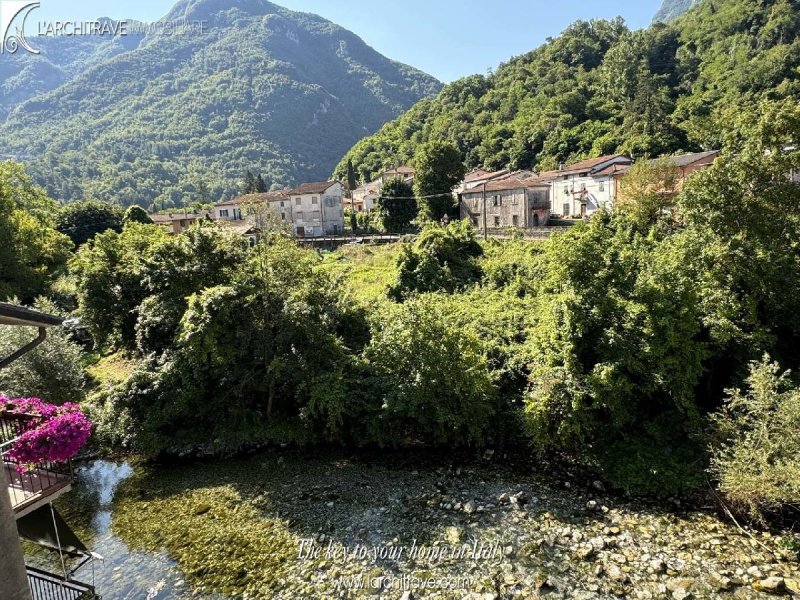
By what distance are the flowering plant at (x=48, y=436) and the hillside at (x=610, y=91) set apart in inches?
2776

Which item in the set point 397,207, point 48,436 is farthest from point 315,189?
point 48,436

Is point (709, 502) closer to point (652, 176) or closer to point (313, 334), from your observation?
point (313, 334)

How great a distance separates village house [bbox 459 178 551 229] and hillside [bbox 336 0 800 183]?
22.0 meters

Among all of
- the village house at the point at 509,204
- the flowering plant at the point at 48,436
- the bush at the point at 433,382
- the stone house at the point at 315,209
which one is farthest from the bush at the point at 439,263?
the stone house at the point at 315,209

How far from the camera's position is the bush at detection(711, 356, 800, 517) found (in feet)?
33.1

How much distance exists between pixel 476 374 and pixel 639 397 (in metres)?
5.06

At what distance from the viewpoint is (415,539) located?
11.1 meters

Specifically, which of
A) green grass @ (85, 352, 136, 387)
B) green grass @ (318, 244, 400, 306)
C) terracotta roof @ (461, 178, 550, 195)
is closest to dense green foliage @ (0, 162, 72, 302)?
green grass @ (85, 352, 136, 387)

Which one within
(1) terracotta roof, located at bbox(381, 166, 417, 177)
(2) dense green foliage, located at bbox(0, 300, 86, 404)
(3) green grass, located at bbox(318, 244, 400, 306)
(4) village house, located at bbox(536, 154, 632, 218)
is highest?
(1) terracotta roof, located at bbox(381, 166, 417, 177)

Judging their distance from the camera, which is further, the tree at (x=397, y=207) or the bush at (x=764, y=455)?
the tree at (x=397, y=207)

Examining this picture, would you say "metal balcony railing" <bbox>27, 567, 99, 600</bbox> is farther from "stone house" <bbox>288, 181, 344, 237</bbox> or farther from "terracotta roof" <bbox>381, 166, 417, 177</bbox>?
"terracotta roof" <bbox>381, 166, 417, 177</bbox>

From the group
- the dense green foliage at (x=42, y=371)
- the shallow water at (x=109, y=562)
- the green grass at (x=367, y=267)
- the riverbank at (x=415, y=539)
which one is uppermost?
the green grass at (x=367, y=267)

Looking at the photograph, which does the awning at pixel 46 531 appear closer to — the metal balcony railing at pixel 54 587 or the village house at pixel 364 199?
the metal balcony railing at pixel 54 587

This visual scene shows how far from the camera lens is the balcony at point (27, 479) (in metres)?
7.16
